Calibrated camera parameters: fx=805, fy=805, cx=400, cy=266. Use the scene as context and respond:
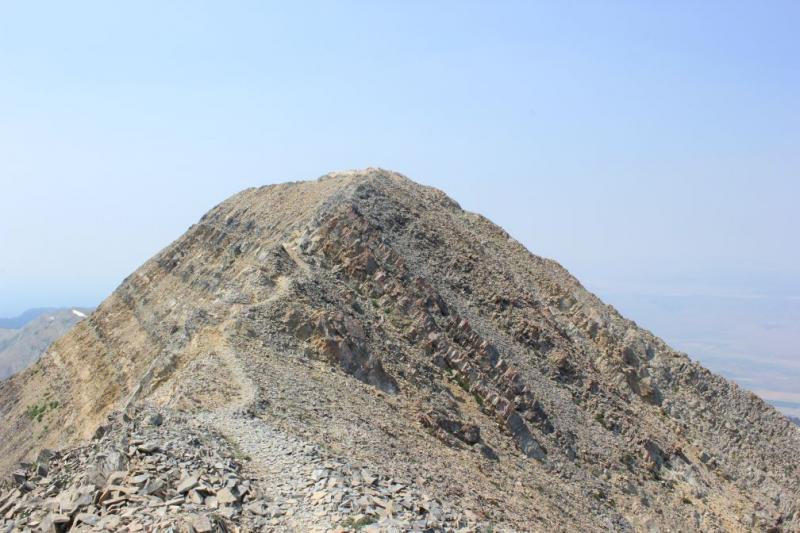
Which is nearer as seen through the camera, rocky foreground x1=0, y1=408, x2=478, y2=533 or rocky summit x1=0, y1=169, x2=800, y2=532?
rocky foreground x1=0, y1=408, x2=478, y2=533

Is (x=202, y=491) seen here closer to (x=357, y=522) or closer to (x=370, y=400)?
(x=357, y=522)

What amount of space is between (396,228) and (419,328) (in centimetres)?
986

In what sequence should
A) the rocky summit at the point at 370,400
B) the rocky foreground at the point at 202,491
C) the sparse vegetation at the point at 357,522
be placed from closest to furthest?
the sparse vegetation at the point at 357,522 < the rocky foreground at the point at 202,491 < the rocky summit at the point at 370,400

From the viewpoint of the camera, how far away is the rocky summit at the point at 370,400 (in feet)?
58.2

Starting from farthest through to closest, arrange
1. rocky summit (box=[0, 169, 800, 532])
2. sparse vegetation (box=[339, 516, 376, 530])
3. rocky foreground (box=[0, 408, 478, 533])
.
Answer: rocky summit (box=[0, 169, 800, 532])
rocky foreground (box=[0, 408, 478, 533])
sparse vegetation (box=[339, 516, 376, 530])

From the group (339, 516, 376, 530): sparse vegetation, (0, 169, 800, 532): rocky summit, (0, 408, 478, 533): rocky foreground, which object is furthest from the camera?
(0, 169, 800, 532): rocky summit

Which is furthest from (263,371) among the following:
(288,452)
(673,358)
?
(673,358)

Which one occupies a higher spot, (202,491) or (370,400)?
(370,400)

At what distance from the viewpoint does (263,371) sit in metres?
28.3

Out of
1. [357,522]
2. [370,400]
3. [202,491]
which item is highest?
[370,400]

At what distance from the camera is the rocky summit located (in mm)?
17750

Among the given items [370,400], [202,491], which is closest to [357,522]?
[202,491]

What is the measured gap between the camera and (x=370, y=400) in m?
30.0

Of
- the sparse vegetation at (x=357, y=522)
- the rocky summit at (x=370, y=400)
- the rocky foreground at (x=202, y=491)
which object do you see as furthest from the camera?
the rocky summit at (x=370, y=400)
